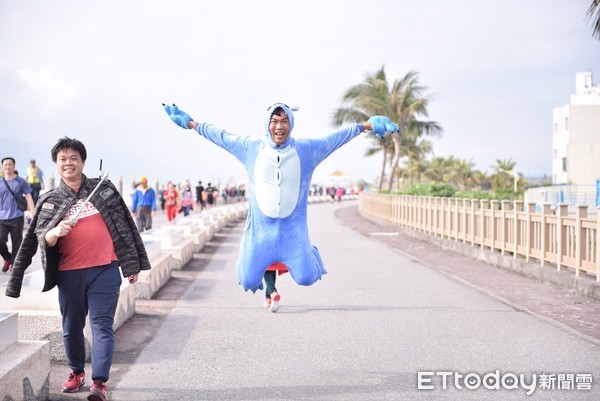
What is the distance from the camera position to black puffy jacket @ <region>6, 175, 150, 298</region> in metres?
5.05

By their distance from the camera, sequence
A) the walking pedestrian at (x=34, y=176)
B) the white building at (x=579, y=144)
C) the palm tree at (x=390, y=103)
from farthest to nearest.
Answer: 1. the white building at (x=579, y=144)
2. the palm tree at (x=390, y=103)
3. the walking pedestrian at (x=34, y=176)

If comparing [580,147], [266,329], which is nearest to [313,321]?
[266,329]

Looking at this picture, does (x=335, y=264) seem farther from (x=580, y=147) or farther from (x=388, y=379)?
(x=580, y=147)

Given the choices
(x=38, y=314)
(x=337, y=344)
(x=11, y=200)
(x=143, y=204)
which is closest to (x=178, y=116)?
(x=38, y=314)

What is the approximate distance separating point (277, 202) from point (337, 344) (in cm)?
175

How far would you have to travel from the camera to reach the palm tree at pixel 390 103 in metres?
40.6

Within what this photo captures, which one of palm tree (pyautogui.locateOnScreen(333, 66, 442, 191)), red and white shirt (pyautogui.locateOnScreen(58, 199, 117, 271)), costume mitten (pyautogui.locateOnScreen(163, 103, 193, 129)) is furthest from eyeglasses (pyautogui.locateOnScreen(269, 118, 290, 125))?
palm tree (pyautogui.locateOnScreen(333, 66, 442, 191))

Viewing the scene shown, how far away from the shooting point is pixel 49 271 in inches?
197

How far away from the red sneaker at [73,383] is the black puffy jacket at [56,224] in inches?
28.3

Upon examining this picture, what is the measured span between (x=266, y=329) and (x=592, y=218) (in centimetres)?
557

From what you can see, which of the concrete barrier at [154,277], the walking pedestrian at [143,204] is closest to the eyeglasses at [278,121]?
the concrete barrier at [154,277]

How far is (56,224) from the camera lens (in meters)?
5.01

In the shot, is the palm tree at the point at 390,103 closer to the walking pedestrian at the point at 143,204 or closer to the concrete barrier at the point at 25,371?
the walking pedestrian at the point at 143,204

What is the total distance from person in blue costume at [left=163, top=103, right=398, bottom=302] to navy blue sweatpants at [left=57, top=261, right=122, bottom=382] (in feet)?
4.49
